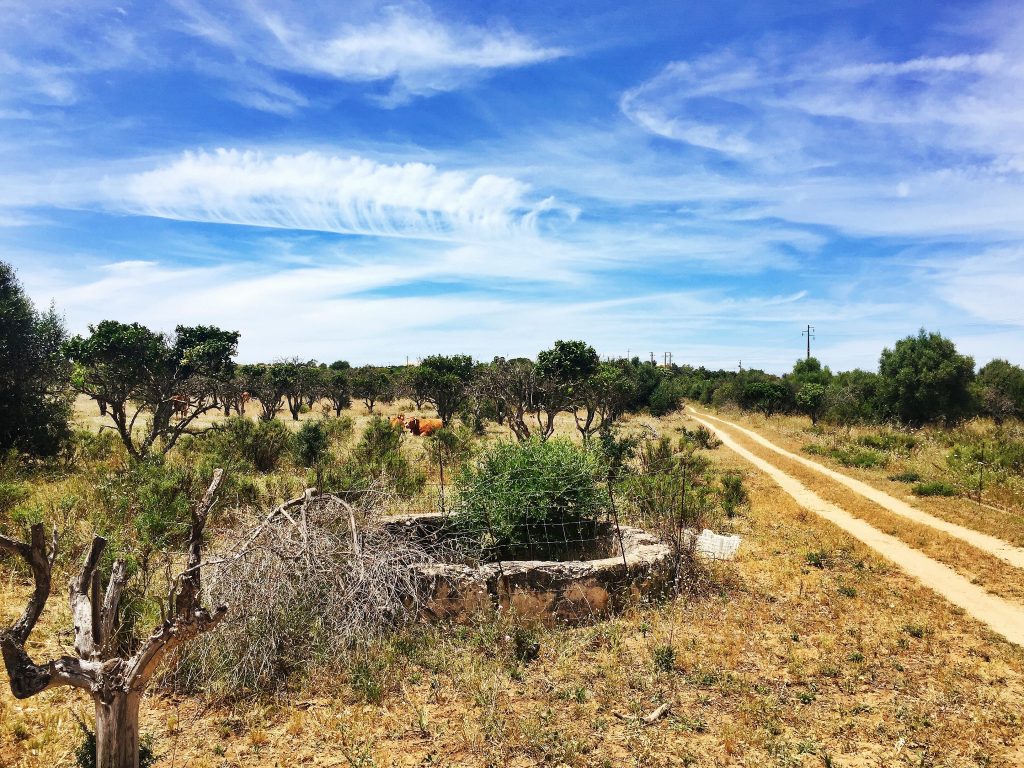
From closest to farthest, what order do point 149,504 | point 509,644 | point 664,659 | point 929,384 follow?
1. point 664,659
2. point 509,644
3. point 149,504
4. point 929,384

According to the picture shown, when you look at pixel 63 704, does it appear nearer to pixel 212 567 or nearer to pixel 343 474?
pixel 212 567

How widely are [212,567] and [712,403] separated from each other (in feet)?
182

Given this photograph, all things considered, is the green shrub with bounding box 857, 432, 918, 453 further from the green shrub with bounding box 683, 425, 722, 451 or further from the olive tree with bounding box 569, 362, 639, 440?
the olive tree with bounding box 569, 362, 639, 440

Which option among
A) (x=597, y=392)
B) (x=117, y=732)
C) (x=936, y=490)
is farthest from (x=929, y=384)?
(x=117, y=732)

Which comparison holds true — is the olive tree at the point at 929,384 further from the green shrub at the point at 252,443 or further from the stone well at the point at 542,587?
the green shrub at the point at 252,443

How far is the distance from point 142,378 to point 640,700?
19.2 meters

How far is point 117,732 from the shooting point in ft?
11.0

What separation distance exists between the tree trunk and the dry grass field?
1.33 m

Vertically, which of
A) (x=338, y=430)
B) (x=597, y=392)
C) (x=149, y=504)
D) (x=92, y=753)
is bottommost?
(x=92, y=753)

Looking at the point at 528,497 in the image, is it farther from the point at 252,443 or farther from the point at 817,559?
the point at 252,443

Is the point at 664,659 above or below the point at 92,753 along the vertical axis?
below

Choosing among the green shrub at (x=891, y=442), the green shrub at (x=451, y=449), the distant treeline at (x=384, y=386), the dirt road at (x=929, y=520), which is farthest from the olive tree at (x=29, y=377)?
the green shrub at (x=891, y=442)

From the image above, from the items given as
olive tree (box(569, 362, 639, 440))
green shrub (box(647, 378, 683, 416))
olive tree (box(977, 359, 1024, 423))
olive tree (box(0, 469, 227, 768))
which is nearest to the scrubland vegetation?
olive tree (box(0, 469, 227, 768))

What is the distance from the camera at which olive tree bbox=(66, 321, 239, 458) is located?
1656 centimetres
